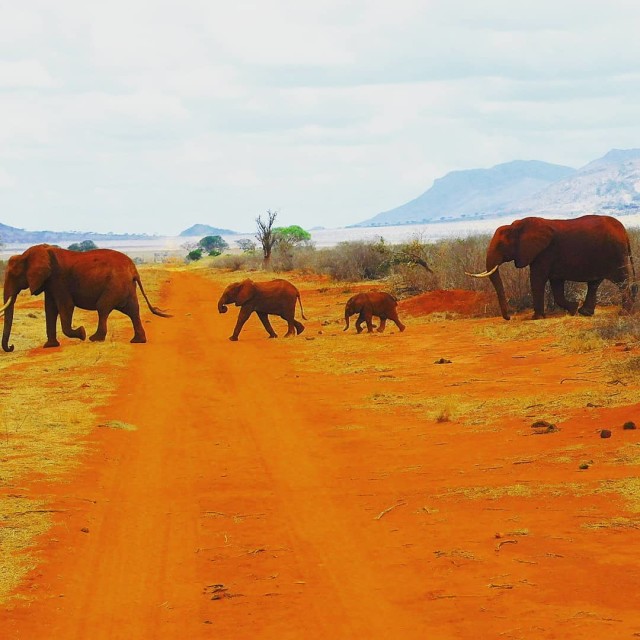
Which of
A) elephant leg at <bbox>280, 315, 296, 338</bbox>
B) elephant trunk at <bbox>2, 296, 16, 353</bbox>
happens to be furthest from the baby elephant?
elephant trunk at <bbox>2, 296, 16, 353</bbox>

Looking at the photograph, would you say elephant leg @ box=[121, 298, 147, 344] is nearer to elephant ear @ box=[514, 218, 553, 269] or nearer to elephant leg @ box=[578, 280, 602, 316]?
elephant ear @ box=[514, 218, 553, 269]

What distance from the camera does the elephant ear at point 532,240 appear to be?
68.9ft

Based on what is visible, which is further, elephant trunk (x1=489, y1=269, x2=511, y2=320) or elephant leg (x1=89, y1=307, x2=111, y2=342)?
elephant trunk (x1=489, y1=269, x2=511, y2=320)

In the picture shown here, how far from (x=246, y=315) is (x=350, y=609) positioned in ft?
51.3

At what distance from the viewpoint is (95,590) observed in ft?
22.1

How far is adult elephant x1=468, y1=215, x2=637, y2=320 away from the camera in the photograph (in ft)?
68.3

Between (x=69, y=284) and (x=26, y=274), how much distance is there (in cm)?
79

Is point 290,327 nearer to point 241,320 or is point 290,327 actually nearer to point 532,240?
point 241,320

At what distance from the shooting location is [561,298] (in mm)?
21531

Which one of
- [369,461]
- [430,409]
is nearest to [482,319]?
[430,409]

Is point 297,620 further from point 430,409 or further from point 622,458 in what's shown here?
point 430,409

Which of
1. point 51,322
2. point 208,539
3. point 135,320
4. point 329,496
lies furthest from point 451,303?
point 208,539

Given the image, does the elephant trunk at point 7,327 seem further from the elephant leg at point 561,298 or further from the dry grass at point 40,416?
the elephant leg at point 561,298

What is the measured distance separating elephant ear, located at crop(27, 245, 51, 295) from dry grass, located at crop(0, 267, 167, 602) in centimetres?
124
